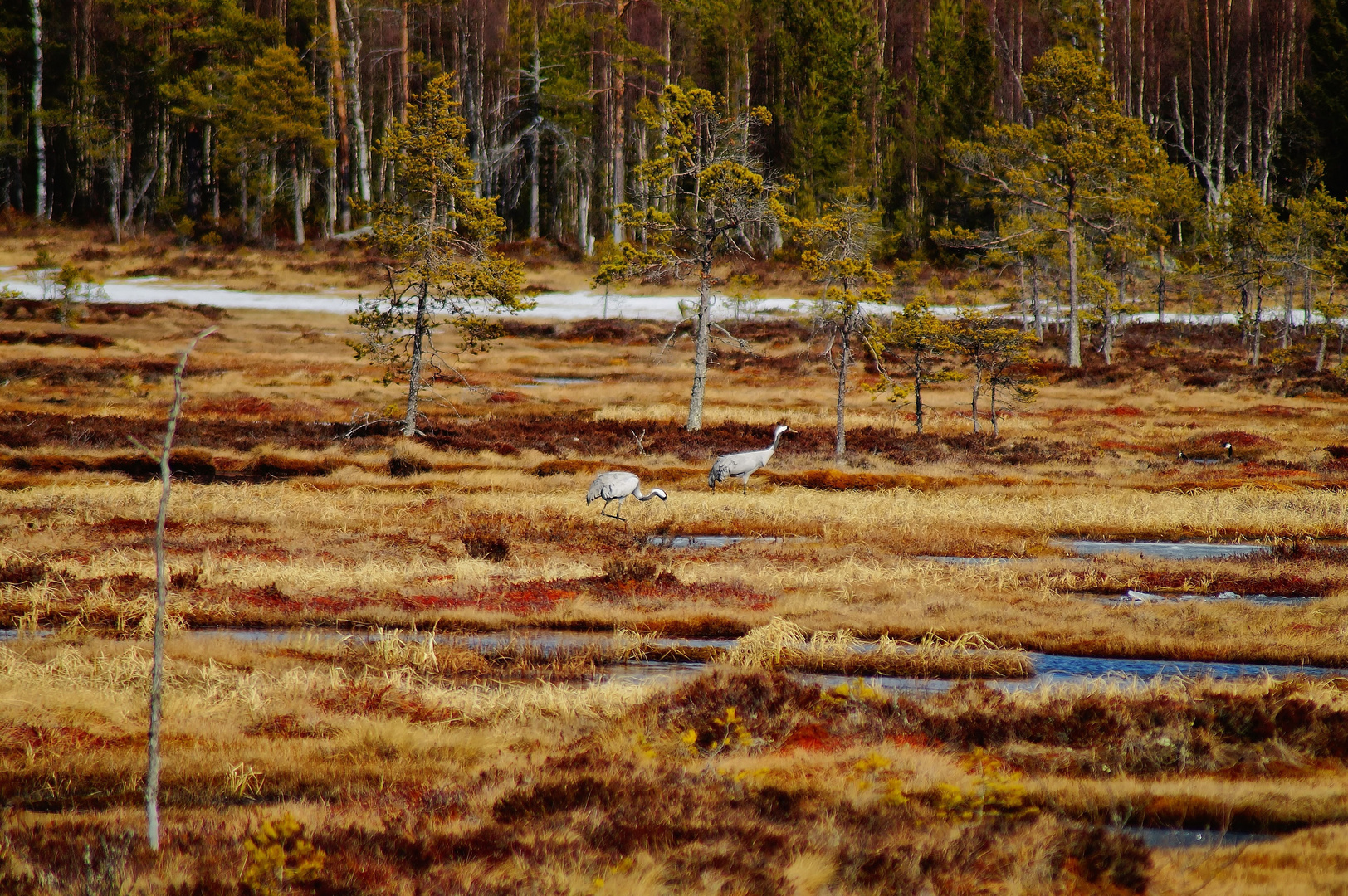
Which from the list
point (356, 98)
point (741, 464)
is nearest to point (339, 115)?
point (356, 98)

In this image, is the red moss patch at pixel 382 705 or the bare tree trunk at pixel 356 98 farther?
the bare tree trunk at pixel 356 98

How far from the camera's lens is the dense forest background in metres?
64.3

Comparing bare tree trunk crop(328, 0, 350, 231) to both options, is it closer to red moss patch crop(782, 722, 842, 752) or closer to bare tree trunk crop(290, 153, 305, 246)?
bare tree trunk crop(290, 153, 305, 246)

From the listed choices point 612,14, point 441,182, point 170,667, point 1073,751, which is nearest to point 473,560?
point 170,667

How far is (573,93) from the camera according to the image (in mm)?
68812

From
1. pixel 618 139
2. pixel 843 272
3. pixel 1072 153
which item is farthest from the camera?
pixel 618 139

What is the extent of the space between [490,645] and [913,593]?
589cm

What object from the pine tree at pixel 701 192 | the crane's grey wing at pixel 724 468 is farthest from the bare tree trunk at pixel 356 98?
the crane's grey wing at pixel 724 468

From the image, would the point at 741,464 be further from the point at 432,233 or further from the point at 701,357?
the point at 432,233

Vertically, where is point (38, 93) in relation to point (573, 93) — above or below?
below

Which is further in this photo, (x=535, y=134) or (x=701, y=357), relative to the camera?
(x=535, y=134)

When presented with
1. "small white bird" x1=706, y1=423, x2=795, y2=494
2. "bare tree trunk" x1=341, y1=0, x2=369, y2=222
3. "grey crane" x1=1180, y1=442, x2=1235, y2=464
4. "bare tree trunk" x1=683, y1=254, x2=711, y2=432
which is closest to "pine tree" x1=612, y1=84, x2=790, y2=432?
"bare tree trunk" x1=683, y1=254, x2=711, y2=432

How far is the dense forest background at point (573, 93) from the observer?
211ft

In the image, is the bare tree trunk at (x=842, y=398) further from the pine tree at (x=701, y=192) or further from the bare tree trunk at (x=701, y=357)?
the pine tree at (x=701, y=192)
